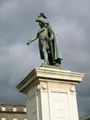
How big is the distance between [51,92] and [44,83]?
557 millimetres

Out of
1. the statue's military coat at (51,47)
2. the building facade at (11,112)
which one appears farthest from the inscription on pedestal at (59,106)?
the building facade at (11,112)

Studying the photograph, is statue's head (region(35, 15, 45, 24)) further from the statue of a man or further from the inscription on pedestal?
the inscription on pedestal

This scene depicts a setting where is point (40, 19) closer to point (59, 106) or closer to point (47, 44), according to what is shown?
point (47, 44)

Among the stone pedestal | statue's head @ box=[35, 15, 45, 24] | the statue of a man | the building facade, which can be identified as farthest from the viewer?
the building facade

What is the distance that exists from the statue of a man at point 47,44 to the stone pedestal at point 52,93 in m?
1.15

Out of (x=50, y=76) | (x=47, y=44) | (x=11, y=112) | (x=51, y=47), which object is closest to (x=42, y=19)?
(x=47, y=44)

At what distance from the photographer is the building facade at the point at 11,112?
9862 cm

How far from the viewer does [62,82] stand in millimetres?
18656

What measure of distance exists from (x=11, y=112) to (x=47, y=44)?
267 feet

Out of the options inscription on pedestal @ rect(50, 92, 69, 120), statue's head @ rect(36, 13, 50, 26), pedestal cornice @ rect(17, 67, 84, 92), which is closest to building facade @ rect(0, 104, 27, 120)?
statue's head @ rect(36, 13, 50, 26)

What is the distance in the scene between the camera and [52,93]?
60.2 ft

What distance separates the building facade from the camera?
9862cm

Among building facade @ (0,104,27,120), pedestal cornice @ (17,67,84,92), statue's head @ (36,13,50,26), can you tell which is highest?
building facade @ (0,104,27,120)

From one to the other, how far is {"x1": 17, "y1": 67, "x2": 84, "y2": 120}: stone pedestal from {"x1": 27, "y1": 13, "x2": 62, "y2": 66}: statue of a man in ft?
3.78
